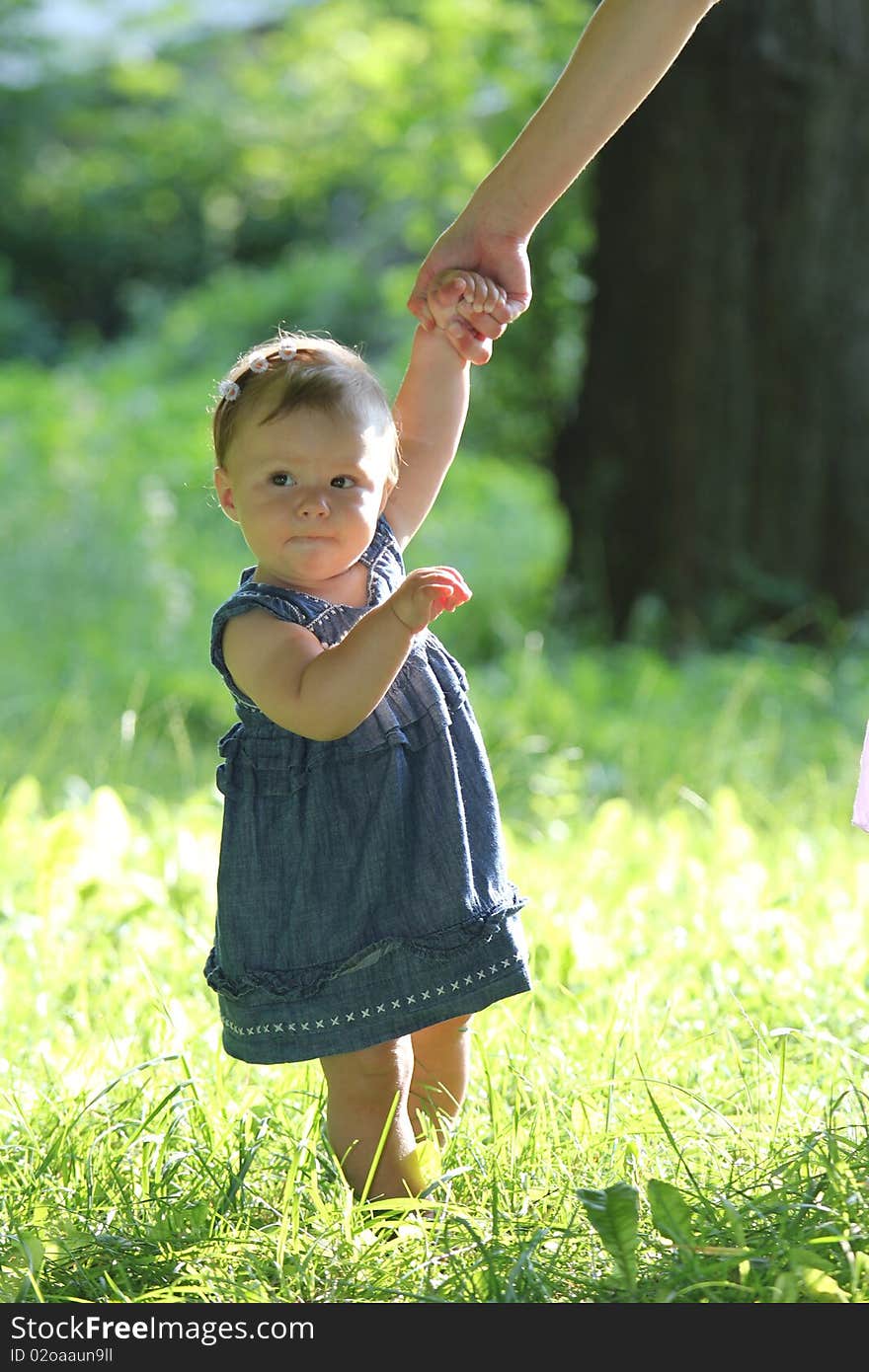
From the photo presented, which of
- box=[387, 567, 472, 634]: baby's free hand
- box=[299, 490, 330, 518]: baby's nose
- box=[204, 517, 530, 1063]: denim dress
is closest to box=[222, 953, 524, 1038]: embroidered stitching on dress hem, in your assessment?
box=[204, 517, 530, 1063]: denim dress

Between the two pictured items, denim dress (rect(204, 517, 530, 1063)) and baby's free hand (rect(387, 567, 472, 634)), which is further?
denim dress (rect(204, 517, 530, 1063))

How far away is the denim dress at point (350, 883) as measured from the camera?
190 centimetres

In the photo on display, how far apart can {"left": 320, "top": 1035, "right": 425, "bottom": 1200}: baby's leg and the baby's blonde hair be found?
70cm

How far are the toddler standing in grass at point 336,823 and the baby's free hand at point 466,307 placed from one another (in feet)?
0.58

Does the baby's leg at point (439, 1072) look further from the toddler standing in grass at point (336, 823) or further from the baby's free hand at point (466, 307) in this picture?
the baby's free hand at point (466, 307)

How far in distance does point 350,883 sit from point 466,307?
724 mm

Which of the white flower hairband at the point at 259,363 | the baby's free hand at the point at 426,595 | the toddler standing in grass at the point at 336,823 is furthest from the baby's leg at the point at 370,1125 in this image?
the white flower hairband at the point at 259,363

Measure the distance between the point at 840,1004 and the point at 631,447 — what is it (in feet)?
13.4

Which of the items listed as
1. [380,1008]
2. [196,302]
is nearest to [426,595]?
[380,1008]

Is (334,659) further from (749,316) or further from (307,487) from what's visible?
(749,316)

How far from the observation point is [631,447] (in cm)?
644

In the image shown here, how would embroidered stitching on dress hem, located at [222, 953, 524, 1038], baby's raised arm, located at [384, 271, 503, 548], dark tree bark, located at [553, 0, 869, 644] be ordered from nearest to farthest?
embroidered stitching on dress hem, located at [222, 953, 524, 1038], baby's raised arm, located at [384, 271, 503, 548], dark tree bark, located at [553, 0, 869, 644]

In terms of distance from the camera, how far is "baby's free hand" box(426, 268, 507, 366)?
2078 mm

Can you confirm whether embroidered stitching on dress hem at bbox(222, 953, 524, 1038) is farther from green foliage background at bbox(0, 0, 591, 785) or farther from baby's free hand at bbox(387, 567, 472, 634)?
green foliage background at bbox(0, 0, 591, 785)
